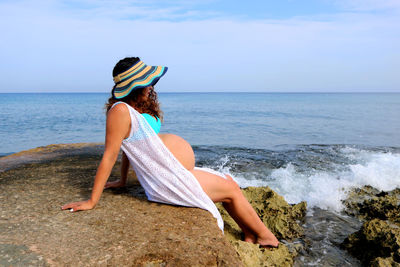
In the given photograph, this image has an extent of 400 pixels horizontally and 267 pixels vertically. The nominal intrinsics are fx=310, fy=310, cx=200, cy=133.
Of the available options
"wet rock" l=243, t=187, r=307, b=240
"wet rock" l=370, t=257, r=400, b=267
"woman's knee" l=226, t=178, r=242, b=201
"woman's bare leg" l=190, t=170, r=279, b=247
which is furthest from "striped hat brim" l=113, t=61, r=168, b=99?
"wet rock" l=370, t=257, r=400, b=267

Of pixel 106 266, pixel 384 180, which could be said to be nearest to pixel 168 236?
pixel 106 266

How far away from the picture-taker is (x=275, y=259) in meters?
3.07

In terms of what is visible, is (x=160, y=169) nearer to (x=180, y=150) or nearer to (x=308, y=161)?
(x=180, y=150)

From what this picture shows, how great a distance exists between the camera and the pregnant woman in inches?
104

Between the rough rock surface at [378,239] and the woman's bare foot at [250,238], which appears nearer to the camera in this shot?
the rough rock surface at [378,239]

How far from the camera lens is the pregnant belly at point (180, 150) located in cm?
279

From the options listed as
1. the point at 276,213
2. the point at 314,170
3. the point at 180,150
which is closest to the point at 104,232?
the point at 180,150

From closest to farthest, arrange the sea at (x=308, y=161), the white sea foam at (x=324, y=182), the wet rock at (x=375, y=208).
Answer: the sea at (x=308, y=161) < the wet rock at (x=375, y=208) < the white sea foam at (x=324, y=182)

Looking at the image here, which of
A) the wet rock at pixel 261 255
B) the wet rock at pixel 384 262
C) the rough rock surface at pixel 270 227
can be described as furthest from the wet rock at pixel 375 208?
the wet rock at pixel 261 255

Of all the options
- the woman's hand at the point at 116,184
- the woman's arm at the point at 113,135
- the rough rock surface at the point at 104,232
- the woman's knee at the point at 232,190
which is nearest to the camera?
the rough rock surface at the point at 104,232

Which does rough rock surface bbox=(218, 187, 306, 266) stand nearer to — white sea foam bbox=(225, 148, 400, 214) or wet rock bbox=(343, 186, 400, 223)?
white sea foam bbox=(225, 148, 400, 214)

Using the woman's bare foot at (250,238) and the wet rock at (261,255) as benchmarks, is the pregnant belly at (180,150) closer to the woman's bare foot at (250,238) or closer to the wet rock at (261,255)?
the wet rock at (261,255)

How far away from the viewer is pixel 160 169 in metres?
2.78

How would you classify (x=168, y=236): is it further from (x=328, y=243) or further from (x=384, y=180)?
(x=384, y=180)
